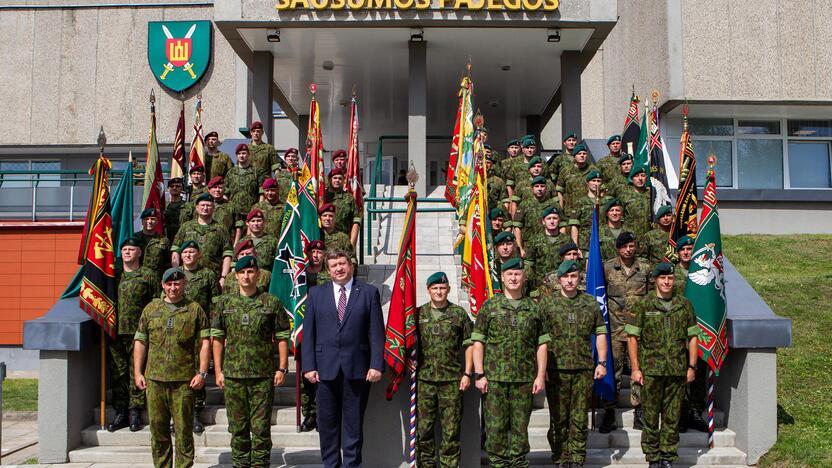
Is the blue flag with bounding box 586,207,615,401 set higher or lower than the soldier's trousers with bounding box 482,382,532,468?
higher

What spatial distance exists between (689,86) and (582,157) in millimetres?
11294

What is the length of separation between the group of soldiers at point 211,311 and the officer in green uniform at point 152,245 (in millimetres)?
12

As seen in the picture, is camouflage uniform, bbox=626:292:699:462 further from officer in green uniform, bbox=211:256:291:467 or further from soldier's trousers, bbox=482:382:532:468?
officer in green uniform, bbox=211:256:291:467

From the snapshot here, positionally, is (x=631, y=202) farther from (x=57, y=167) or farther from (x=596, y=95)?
(x=57, y=167)

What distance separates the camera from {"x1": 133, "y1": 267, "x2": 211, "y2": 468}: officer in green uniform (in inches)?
245

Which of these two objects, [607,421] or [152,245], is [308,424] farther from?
[607,421]

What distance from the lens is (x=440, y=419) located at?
6293 millimetres

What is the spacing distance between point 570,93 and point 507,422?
1129 centimetres

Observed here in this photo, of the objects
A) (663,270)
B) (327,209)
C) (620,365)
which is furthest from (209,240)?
(663,270)

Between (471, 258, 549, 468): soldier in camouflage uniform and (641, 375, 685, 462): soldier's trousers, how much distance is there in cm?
113

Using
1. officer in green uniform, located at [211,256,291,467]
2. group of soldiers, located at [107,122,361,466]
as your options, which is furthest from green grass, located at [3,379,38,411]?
officer in green uniform, located at [211,256,291,467]

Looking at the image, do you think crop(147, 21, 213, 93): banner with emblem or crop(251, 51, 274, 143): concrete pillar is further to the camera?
crop(147, 21, 213, 93): banner with emblem

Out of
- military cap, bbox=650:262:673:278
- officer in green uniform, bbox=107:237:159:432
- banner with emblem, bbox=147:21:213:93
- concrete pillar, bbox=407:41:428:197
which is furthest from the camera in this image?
banner with emblem, bbox=147:21:213:93

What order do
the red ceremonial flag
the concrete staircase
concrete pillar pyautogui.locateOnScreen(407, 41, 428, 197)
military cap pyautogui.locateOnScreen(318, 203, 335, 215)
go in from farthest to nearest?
concrete pillar pyautogui.locateOnScreen(407, 41, 428, 197) < military cap pyautogui.locateOnScreen(318, 203, 335, 215) < the concrete staircase < the red ceremonial flag
